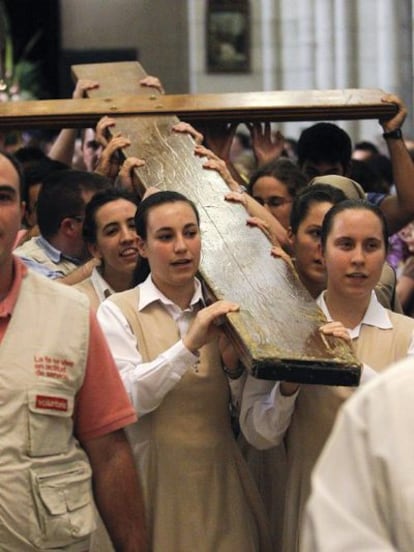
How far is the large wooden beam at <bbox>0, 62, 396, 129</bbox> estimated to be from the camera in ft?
24.2

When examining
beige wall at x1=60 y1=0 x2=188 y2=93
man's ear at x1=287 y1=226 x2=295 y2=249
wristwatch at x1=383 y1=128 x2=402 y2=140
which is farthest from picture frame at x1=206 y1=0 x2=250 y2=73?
man's ear at x1=287 y1=226 x2=295 y2=249

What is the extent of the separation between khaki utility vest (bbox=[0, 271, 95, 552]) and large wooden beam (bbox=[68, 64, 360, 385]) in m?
0.58

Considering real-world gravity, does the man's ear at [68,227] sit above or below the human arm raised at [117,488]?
above

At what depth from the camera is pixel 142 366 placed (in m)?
5.96

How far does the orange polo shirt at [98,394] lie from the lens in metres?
4.99

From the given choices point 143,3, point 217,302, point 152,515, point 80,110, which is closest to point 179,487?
point 152,515

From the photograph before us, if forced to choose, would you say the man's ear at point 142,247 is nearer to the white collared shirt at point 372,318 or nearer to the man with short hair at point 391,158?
the white collared shirt at point 372,318

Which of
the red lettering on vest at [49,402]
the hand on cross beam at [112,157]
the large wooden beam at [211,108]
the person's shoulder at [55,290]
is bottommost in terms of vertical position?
the red lettering on vest at [49,402]

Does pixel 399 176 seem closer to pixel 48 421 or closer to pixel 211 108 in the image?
pixel 211 108

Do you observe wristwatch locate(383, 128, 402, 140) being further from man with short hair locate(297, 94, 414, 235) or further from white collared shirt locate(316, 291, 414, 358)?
white collared shirt locate(316, 291, 414, 358)

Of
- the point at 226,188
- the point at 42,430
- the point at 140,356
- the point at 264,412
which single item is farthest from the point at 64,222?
the point at 42,430

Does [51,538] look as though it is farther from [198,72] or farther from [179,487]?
[198,72]

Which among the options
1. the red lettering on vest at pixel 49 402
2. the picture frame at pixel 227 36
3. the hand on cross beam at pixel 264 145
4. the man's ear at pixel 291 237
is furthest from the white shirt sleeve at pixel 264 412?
the picture frame at pixel 227 36

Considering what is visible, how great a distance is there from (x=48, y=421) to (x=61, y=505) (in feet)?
0.72
